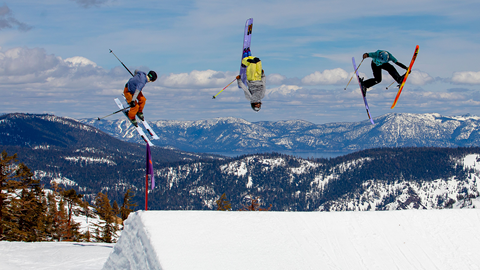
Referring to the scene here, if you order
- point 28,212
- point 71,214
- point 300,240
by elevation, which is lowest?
point 71,214

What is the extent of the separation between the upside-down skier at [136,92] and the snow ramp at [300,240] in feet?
10.2

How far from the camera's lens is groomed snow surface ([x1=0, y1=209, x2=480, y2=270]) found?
29.9ft

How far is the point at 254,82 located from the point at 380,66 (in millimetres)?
3980

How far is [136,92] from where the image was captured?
970 centimetres

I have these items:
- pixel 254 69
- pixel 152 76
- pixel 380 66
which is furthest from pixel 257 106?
pixel 380 66

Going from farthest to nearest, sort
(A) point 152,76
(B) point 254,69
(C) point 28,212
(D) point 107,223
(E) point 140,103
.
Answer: (D) point 107,223, (C) point 28,212, (E) point 140,103, (A) point 152,76, (B) point 254,69

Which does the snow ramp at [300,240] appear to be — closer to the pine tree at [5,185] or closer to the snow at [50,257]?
the snow at [50,257]

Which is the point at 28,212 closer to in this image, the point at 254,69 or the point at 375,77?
the point at 254,69

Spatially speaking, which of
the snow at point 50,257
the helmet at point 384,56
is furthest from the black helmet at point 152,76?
the snow at point 50,257

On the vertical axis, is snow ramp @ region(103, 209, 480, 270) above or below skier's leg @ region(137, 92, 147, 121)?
below

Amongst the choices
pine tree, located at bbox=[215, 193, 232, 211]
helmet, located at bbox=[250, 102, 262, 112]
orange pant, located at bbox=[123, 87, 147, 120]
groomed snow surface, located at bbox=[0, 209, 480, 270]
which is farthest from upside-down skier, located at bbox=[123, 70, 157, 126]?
pine tree, located at bbox=[215, 193, 232, 211]

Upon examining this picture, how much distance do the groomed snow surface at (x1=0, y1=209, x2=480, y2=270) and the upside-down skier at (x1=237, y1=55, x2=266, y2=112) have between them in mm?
3756

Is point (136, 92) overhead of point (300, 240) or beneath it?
overhead

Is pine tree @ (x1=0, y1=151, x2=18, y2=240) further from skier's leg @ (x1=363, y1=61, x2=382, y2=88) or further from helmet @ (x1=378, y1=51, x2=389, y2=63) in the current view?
helmet @ (x1=378, y1=51, x2=389, y2=63)
